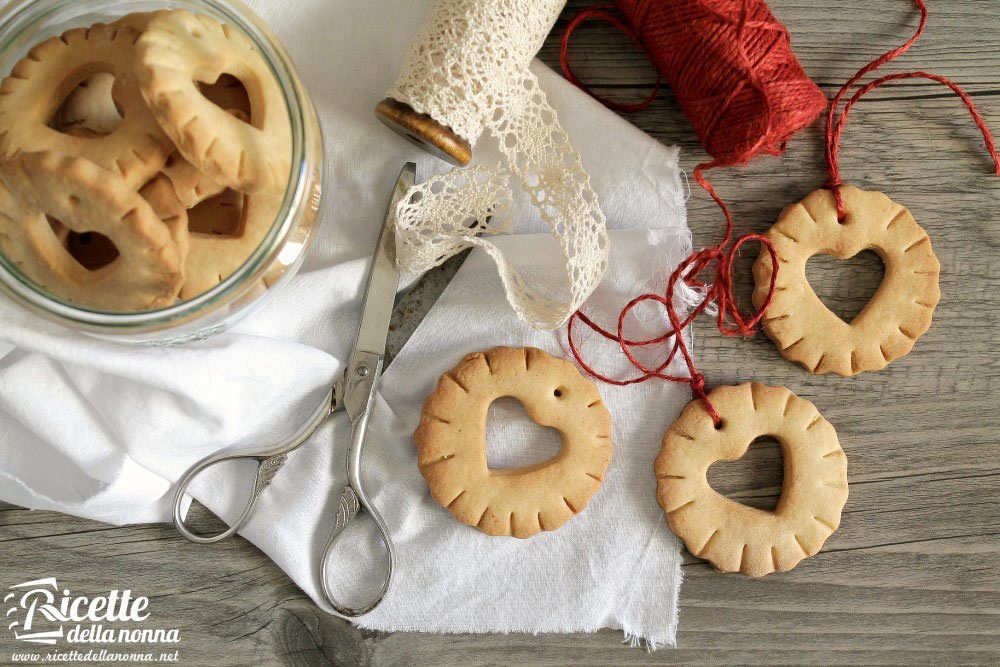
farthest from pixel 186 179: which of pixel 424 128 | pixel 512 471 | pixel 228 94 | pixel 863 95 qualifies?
pixel 863 95

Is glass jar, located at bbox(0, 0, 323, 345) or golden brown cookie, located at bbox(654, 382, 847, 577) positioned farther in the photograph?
golden brown cookie, located at bbox(654, 382, 847, 577)

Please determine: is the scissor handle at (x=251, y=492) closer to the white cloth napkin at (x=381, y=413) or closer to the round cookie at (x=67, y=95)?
the white cloth napkin at (x=381, y=413)

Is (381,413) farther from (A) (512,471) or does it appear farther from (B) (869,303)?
(B) (869,303)

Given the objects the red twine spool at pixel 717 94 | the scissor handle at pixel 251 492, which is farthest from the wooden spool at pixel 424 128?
the scissor handle at pixel 251 492

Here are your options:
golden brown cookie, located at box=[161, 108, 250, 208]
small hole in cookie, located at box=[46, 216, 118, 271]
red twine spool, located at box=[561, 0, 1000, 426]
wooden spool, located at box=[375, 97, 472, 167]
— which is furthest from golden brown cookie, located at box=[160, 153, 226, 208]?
red twine spool, located at box=[561, 0, 1000, 426]

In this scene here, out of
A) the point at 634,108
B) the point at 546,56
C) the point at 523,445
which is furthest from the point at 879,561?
the point at 546,56

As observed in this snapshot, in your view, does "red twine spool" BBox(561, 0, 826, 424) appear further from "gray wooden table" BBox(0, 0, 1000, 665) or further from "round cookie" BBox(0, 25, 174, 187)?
"round cookie" BBox(0, 25, 174, 187)
